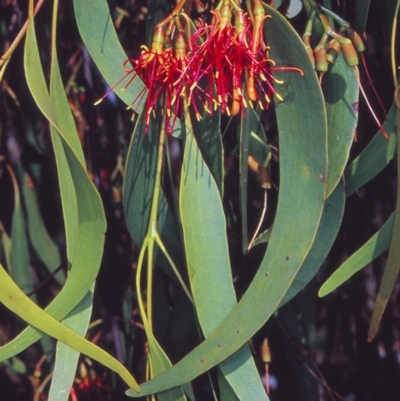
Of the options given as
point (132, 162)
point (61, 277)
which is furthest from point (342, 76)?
point (61, 277)

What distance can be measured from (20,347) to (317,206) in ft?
0.96

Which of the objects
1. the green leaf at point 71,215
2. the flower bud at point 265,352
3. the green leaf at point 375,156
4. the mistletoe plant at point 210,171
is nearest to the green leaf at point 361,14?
the mistletoe plant at point 210,171

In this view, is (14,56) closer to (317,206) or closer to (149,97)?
(149,97)

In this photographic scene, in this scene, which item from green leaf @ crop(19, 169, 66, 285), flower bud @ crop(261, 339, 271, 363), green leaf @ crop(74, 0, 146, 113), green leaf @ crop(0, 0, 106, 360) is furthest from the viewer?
green leaf @ crop(19, 169, 66, 285)

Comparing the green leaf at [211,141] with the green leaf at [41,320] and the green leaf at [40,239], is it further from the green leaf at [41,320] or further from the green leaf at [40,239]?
the green leaf at [40,239]

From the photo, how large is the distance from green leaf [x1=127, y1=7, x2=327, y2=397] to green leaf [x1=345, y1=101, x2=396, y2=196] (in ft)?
0.36

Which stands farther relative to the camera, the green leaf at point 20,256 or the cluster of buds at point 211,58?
the green leaf at point 20,256

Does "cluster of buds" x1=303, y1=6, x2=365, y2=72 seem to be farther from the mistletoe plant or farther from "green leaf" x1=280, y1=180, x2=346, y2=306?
"green leaf" x1=280, y1=180, x2=346, y2=306

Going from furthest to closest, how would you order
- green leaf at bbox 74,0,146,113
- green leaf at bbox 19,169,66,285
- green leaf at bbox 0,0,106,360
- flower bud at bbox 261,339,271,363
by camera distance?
green leaf at bbox 19,169,66,285
flower bud at bbox 261,339,271,363
green leaf at bbox 74,0,146,113
green leaf at bbox 0,0,106,360

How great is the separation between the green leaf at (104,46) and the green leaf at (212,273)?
0.11 meters

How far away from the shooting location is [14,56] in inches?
42.5

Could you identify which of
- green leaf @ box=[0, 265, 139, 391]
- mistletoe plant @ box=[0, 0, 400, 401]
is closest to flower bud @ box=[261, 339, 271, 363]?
mistletoe plant @ box=[0, 0, 400, 401]

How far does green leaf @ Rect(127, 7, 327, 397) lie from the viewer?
635 mm

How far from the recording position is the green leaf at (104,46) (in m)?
0.71
